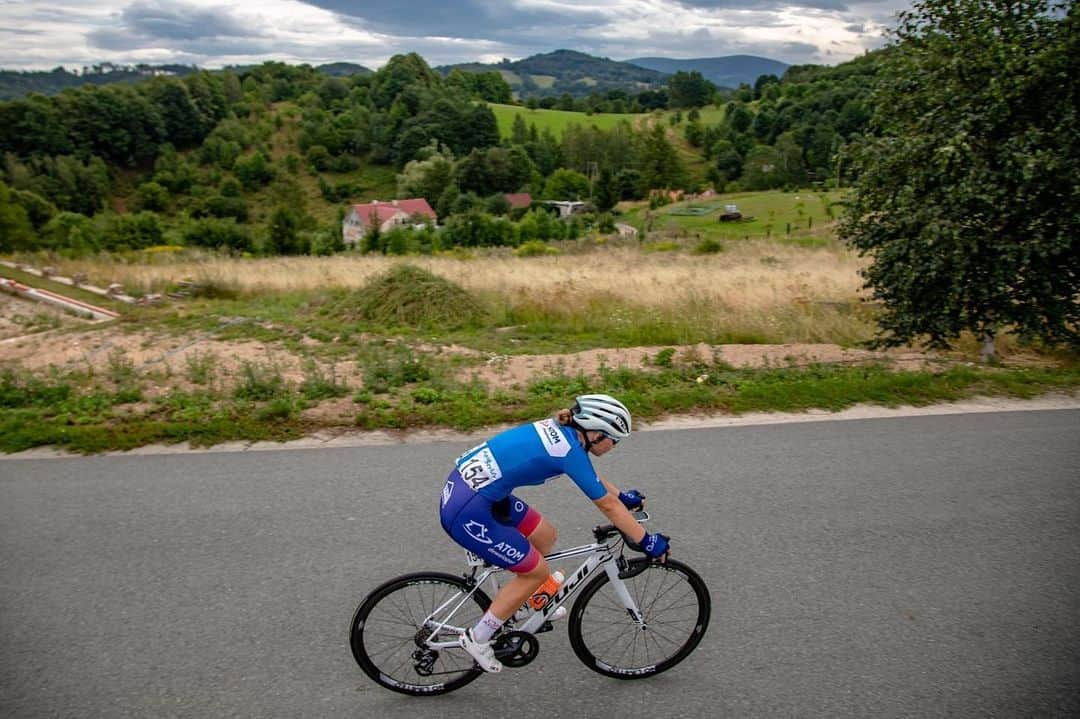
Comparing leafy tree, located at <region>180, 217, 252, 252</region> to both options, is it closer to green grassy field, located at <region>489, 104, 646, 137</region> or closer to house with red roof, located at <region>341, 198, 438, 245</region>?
house with red roof, located at <region>341, 198, 438, 245</region>

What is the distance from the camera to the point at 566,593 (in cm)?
403

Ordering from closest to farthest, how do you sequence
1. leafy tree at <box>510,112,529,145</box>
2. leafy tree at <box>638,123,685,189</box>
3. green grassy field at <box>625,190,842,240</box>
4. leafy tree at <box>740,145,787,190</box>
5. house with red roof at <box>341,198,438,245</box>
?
1. green grassy field at <box>625,190,842,240</box>
2. house with red roof at <box>341,198,438,245</box>
3. leafy tree at <box>740,145,787,190</box>
4. leafy tree at <box>638,123,685,189</box>
5. leafy tree at <box>510,112,529,145</box>

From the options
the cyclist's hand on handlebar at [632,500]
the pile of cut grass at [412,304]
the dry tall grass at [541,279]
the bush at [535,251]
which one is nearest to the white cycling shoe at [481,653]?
the cyclist's hand on handlebar at [632,500]

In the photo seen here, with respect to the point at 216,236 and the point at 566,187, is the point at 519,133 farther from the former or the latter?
the point at 216,236

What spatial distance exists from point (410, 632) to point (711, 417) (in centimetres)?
503

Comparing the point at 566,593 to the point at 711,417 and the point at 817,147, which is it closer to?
the point at 711,417

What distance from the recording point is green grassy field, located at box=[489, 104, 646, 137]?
442 ft

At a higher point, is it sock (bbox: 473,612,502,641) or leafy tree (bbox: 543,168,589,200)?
sock (bbox: 473,612,502,641)

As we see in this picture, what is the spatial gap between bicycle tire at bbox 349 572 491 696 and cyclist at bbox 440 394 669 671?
22 centimetres

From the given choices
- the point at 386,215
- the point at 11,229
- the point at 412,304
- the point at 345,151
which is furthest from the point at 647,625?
the point at 345,151

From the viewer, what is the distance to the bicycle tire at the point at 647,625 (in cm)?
411

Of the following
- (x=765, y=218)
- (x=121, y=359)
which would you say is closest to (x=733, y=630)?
(x=121, y=359)

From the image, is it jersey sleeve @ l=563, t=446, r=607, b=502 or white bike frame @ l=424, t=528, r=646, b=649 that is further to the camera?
white bike frame @ l=424, t=528, r=646, b=649

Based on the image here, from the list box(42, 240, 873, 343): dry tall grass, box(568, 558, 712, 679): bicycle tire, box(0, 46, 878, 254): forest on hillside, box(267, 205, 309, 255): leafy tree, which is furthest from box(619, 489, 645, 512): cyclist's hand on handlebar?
box(0, 46, 878, 254): forest on hillside
